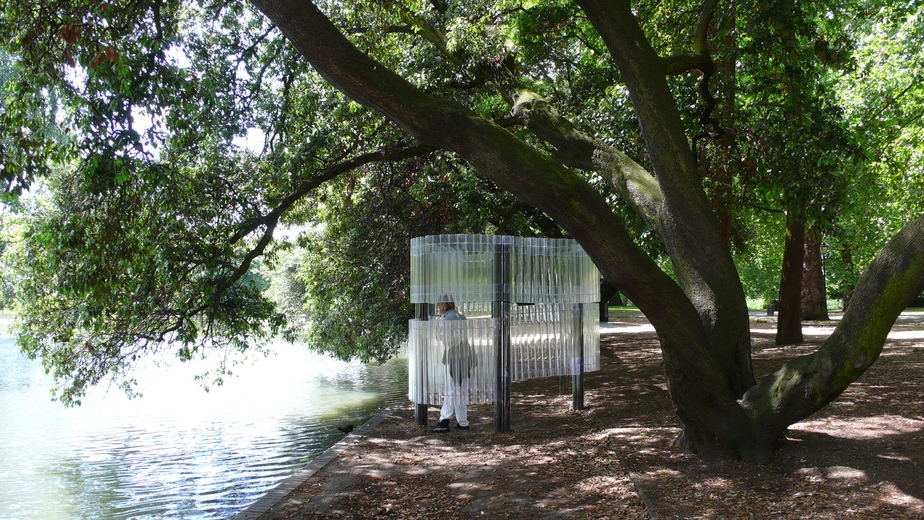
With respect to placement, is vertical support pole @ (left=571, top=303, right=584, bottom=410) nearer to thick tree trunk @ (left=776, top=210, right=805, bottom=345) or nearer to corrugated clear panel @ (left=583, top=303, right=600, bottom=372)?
corrugated clear panel @ (left=583, top=303, right=600, bottom=372)

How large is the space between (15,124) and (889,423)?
976 cm

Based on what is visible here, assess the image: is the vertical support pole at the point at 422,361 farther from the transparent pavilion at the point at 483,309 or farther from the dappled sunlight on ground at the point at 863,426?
the dappled sunlight on ground at the point at 863,426

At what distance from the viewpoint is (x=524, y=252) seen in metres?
9.53

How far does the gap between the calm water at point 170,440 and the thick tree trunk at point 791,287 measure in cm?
991

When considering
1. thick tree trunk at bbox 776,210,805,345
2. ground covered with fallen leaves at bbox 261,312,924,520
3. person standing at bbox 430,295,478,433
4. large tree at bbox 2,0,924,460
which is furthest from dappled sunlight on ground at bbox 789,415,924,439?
thick tree trunk at bbox 776,210,805,345

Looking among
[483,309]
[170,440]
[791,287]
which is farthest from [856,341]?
[170,440]

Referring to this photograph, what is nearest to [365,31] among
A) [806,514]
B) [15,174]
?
[15,174]

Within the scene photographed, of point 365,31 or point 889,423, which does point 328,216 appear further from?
point 889,423

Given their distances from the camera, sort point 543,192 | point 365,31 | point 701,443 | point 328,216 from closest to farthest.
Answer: point 543,192 < point 701,443 < point 365,31 < point 328,216

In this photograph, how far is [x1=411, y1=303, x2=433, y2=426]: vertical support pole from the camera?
9234 mm

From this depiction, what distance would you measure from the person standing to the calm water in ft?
9.97

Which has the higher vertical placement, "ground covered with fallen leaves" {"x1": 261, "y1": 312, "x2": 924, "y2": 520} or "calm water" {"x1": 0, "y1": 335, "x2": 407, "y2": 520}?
"ground covered with fallen leaves" {"x1": 261, "y1": 312, "x2": 924, "y2": 520}

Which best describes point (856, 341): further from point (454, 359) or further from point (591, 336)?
point (591, 336)

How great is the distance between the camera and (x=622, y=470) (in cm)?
699
